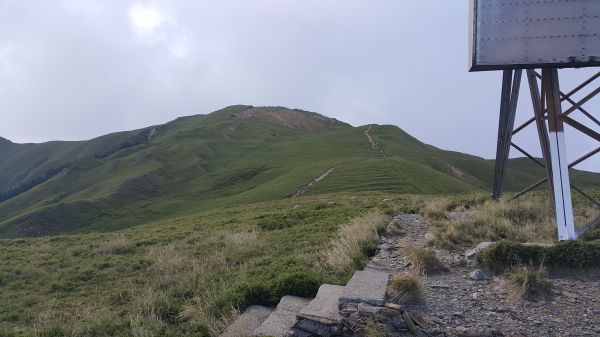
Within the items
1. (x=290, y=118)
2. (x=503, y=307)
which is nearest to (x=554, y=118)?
(x=503, y=307)

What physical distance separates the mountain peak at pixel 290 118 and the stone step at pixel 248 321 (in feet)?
442

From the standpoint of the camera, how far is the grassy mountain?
54.2 meters

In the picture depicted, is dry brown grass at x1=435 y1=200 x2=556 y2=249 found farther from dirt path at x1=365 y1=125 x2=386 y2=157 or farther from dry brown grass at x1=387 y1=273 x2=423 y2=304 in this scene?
dirt path at x1=365 y1=125 x2=386 y2=157

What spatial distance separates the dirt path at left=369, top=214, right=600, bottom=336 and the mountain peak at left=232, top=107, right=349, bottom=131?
13524cm

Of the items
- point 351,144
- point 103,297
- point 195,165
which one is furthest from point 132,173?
point 103,297

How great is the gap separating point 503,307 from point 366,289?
79.7 inches

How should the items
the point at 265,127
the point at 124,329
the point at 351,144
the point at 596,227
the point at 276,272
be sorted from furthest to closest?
the point at 265,127
the point at 351,144
the point at 596,227
the point at 276,272
the point at 124,329

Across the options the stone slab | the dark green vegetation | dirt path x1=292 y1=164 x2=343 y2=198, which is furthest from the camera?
dirt path x1=292 y1=164 x2=343 y2=198

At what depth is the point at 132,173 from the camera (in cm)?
8244

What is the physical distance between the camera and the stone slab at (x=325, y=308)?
692 cm

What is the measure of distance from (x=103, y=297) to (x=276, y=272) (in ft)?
14.8

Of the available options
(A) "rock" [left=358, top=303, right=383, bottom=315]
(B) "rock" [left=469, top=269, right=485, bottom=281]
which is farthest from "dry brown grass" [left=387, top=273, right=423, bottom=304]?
(B) "rock" [left=469, top=269, right=485, bottom=281]

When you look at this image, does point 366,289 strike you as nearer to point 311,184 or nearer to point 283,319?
point 283,319

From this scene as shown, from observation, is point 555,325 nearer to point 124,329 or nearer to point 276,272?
point 276,272
